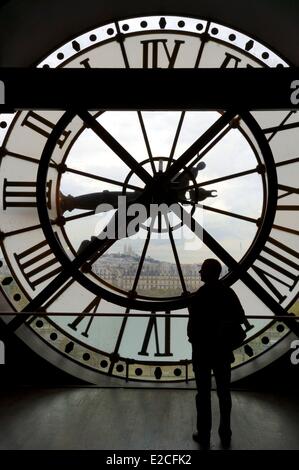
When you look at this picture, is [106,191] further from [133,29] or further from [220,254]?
[133,29]

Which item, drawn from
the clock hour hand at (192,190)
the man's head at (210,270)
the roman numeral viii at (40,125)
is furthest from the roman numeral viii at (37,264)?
the man's head at (210,270)

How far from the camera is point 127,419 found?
219 cm

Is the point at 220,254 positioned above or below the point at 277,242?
below

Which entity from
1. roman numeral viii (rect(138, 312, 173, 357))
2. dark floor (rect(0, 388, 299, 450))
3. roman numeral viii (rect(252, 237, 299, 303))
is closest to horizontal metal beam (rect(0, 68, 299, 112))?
roman numeral viii (rect(252, 237, 299, 303))

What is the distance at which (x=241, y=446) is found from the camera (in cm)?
190

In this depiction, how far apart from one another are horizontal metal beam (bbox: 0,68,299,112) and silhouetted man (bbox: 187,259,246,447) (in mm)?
957

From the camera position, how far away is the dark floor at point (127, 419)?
1.92 metres

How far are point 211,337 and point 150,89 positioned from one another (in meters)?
1.33

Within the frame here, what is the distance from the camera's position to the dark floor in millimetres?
1924

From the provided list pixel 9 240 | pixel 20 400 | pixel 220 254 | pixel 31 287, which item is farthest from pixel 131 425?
pixel 9 240

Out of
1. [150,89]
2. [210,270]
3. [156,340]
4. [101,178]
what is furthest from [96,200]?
[210,270]

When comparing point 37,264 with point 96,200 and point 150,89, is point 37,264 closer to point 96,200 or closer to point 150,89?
point 96,200

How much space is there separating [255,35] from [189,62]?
479mm
